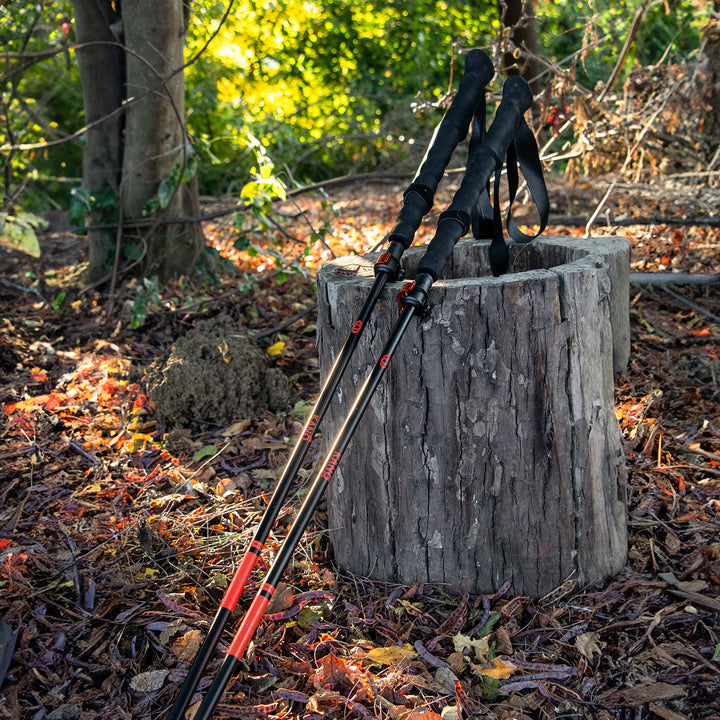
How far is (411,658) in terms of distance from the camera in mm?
2125

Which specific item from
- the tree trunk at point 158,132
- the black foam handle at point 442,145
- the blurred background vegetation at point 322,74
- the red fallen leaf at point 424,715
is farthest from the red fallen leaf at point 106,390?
the blurred background vegetation at point 322,74

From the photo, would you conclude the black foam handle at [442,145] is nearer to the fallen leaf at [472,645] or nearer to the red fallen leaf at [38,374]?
the fallen leaf at [472,645]

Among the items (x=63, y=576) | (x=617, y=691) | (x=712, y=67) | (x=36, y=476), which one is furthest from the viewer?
(x=712, y=67)

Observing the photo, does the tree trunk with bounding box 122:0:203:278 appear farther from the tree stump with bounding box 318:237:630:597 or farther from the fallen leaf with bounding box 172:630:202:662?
the fallen leaf with bounding box 172:630:202:662

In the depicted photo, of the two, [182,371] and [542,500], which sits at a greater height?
[182,371]

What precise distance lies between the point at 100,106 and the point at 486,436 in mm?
4287

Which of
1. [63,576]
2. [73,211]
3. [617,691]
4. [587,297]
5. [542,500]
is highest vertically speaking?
[73,211]

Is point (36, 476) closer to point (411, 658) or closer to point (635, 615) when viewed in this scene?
point (411, 658)

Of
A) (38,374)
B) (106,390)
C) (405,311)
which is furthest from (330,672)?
(38,374)

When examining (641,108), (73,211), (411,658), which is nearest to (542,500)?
(411,658)

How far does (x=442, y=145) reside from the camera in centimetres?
239

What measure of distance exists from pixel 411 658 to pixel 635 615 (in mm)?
775

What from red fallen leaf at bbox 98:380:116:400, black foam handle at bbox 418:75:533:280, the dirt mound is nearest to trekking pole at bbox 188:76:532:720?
black foam handle at bbox 418:75:533:280

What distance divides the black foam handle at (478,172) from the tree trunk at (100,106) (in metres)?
3.55
